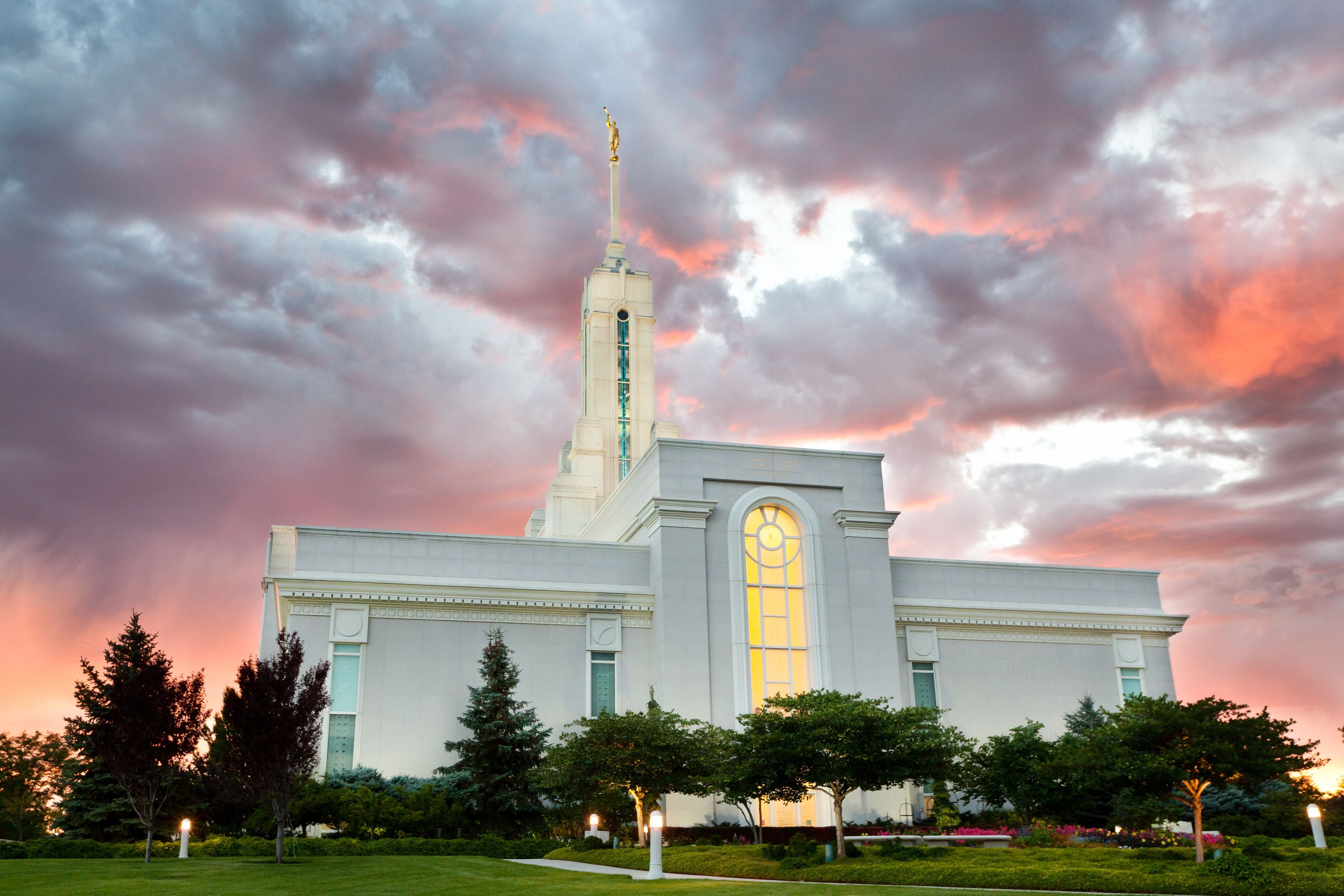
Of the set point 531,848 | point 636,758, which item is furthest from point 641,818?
point 531,848

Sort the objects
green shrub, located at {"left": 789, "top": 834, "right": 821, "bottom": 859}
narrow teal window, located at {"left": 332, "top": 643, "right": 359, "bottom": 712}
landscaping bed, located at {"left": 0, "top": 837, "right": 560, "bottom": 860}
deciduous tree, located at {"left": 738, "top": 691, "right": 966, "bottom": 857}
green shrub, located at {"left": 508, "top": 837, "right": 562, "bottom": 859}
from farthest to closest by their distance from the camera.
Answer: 1. narrow teal window, located at {"left": 332, "top": 643, "right": 359, "bottom": 712}
2. green shrub, located at {"left": 508, "top": 837, "right": 562, "bottom": 859}
3. landscaping bed, located at {"left": 0, "top": 837, "right": 560, "bottom": 860}
4. deciduous tree, located at {"left": 738, "top": 691, "right": 966, "bottom": 857}
5. green shrub, located at {"left": 789, "top": 834, "right": 821, "bottom": 859}

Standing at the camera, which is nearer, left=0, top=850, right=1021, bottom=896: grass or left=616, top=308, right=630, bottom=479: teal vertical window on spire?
left=0, top=850, right=1021, bottom=896: grass

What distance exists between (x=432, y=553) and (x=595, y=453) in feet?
68.3

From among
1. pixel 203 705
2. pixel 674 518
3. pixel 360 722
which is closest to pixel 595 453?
pixel 674 518

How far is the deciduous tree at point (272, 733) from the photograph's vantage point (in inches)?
955

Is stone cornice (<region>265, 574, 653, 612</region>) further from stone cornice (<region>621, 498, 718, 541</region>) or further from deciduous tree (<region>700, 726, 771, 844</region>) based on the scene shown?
deciduous tree (<region>700, 726, 771, 844</region>)

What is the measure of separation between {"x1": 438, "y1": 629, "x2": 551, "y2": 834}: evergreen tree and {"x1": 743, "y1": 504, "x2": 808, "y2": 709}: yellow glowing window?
8.19 m

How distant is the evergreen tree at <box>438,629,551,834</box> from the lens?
107 feet

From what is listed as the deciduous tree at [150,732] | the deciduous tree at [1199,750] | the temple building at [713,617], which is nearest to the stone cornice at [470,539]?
the temple building at [713,617]

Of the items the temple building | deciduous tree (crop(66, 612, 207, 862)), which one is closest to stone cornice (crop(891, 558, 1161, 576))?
the temple building

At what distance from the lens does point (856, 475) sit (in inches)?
1603

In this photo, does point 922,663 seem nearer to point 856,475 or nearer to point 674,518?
Result: point 856,475

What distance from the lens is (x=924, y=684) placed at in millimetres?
41188

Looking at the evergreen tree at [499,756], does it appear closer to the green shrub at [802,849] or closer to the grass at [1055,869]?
the grass at [1055,869]
